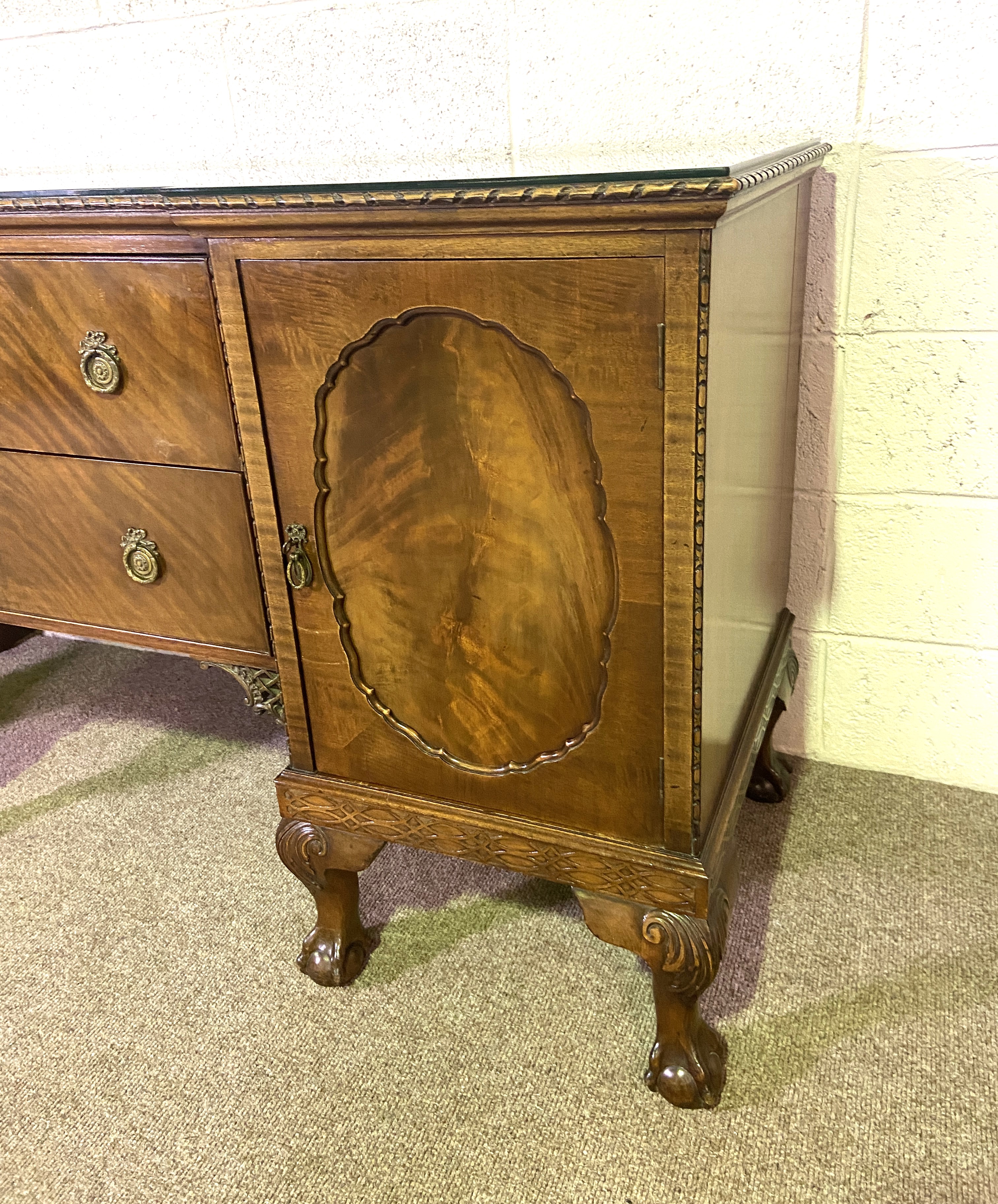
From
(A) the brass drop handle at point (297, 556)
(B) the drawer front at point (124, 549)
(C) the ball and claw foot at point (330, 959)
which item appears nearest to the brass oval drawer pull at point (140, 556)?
(B) the drawer front at point (124, 549)

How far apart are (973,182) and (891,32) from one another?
0.22m

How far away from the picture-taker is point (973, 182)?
4.29ft

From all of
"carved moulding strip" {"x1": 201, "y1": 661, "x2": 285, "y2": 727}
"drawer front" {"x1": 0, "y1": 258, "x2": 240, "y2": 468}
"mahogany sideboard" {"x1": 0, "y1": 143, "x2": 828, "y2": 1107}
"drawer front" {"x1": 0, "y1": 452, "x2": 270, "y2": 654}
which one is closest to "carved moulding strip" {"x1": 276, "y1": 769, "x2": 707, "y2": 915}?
"mahogany sideboard" {"x1": 0, "y1": 143, "x2": 828, "y2": 1107}

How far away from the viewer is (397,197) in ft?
2.80

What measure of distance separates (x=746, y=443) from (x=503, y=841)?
20.3 inches

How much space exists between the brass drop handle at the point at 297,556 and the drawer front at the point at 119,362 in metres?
0.13

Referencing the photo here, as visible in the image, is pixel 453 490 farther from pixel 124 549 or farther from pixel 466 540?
pixel 124 549

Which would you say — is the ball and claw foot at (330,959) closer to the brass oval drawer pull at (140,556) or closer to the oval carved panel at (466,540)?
the oval carved panel at (466,540)

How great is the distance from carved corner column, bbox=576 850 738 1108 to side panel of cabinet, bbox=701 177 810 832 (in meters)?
0.11

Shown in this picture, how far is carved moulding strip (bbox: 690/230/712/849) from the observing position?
793 mm

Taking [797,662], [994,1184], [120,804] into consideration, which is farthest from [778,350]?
[120,804]

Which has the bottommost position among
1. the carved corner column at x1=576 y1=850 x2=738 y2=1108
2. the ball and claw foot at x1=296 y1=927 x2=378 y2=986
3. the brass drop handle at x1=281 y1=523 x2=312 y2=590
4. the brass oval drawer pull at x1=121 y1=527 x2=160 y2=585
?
the ball and claw foot at x1=296 y1=927 x2=378 y2=986

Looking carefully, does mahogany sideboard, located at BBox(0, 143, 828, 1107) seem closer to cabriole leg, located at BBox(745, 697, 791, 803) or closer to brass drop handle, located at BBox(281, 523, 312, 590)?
brass drop handle, located at BBox(281, 523, 312, 590)

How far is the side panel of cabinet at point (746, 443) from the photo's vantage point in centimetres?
90
